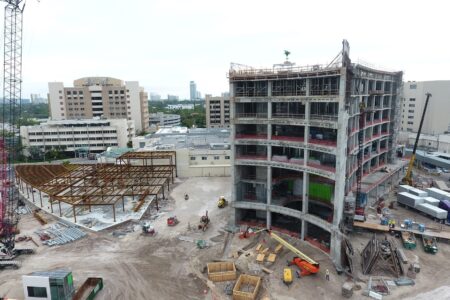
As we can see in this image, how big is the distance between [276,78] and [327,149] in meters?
11.2

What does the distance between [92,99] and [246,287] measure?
125758 mm

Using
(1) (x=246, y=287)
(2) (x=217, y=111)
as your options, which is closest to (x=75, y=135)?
(2) (x=217, y=111)

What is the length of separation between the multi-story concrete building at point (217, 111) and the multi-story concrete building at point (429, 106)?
7585 centimetres

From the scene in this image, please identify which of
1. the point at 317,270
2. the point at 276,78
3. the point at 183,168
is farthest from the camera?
the point at 183,168

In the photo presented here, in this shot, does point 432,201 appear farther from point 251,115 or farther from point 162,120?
point 162,120

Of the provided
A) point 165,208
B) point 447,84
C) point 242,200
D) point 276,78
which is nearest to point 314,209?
point 242,200

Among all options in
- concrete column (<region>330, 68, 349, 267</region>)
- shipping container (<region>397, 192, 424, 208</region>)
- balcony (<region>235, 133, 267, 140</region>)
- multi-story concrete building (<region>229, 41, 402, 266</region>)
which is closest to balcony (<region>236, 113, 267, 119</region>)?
multi-story concrete building (<region>229, 41, 402, 266</region>)

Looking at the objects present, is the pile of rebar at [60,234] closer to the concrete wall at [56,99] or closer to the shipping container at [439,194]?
the shipping container at [439,194]

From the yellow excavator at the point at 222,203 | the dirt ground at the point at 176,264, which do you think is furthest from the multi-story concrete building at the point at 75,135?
the yellow excavator at the point at 222,203

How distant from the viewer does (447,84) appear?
9538 centimetres

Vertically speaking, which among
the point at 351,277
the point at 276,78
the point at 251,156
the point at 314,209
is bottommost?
the point at 351,277

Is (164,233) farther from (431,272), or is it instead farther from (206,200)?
(431,272)

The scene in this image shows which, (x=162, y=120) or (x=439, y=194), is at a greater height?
(x=162, y=120)

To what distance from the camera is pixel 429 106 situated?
101 metres
